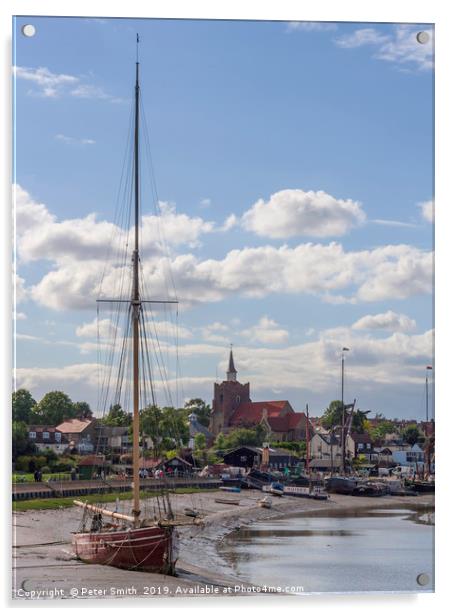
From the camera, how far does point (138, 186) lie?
10.4m

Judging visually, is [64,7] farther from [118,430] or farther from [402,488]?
[402,488]

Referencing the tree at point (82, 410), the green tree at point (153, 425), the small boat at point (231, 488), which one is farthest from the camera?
the small boat at point (231, 488)

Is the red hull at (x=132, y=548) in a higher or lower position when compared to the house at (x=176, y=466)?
lower

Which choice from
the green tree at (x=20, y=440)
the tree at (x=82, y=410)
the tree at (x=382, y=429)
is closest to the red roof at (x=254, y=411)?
the tree at (x=382, y=429)

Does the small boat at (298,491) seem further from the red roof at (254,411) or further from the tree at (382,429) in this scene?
the tree at (382,429)

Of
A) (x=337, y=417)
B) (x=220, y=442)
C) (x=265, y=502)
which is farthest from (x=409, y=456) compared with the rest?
(x=265, y=502)

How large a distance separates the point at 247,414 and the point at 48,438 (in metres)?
2.67

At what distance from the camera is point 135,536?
11266 millimetres

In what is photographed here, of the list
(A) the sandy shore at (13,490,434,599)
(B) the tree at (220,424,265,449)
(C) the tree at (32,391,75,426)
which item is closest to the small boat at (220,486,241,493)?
(B) the tree at (220,424,265,449)

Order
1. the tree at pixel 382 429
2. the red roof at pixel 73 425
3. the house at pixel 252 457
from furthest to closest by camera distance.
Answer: the house at pixel 252 457
the tree at pixel 382 429
the red roof at pixel 73 425

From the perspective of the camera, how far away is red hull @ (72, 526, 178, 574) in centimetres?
1080

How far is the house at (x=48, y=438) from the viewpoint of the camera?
10579mm

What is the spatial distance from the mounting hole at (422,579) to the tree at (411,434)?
6.40 feet

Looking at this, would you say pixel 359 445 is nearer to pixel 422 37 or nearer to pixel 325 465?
pixel 325 465
